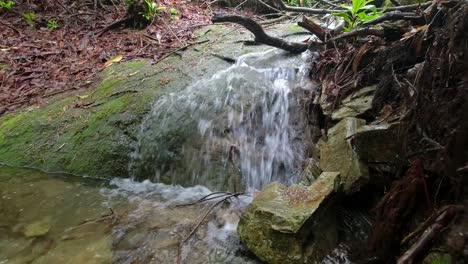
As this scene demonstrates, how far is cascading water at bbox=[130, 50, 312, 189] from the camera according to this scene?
3.61m

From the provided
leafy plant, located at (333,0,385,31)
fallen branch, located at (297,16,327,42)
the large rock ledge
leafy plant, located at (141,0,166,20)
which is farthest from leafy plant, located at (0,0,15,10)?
leafy plant, located at (333,0,385,31)

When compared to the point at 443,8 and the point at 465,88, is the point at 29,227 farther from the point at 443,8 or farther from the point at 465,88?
the point at 443,8

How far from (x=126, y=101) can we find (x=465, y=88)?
3.75 metres

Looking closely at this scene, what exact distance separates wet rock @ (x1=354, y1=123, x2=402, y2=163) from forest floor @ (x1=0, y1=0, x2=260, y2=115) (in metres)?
3.81

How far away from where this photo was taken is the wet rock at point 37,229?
288cm

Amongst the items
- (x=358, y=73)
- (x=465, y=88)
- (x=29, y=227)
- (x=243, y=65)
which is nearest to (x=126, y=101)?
(x=243, y=65)

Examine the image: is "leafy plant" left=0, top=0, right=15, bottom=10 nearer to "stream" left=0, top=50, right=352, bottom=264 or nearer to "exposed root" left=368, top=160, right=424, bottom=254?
"stream" left=0, top=50, right=352, bottom=264

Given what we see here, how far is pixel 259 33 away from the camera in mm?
4141

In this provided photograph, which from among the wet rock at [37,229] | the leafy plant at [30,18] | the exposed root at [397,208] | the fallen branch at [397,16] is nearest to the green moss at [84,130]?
the wet rock at [37,229]

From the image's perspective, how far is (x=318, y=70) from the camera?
397 centimetres

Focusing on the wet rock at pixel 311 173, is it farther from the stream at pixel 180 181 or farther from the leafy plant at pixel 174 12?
the leafy plant at pixel 174 12

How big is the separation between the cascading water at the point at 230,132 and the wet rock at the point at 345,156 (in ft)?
1.97

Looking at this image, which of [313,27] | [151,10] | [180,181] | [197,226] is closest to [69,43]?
[151,10]

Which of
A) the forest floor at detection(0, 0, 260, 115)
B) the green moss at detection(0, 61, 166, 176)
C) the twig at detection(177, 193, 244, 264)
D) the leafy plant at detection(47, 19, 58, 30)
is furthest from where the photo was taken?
the leafy plant at detection(47, 19, 58, 30)
